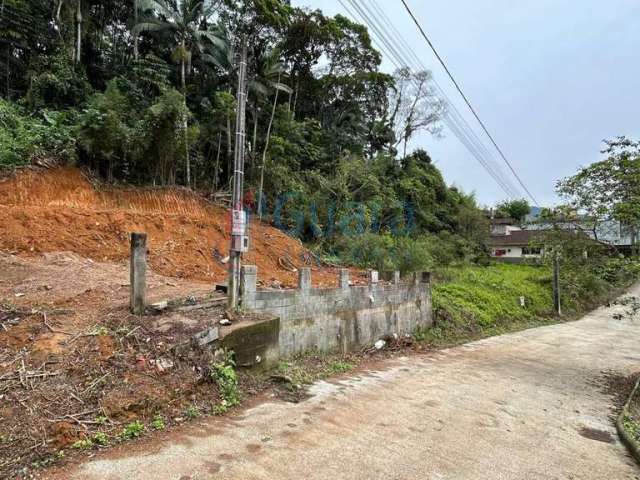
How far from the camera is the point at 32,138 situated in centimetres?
882

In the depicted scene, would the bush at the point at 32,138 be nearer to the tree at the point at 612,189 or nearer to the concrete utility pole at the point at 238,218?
the concrete utility pole at the point at 238,218

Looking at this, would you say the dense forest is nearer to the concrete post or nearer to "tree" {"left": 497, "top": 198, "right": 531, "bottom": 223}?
the concrete post

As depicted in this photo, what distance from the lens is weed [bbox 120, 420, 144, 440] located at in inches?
127

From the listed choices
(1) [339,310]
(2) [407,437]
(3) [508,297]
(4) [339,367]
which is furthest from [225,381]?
(3) [508,297]

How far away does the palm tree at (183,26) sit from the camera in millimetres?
13555

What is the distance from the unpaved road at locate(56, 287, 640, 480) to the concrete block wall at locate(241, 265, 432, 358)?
91 centimetres

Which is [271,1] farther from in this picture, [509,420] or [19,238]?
[509,420]

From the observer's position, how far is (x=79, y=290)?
17.4 ft

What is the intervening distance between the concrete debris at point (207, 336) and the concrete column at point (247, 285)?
711mm

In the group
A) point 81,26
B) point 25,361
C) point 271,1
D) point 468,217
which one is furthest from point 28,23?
point 468,217

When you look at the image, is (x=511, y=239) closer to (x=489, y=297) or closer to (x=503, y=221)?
(x=503, y=221)

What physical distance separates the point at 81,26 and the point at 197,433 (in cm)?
1589

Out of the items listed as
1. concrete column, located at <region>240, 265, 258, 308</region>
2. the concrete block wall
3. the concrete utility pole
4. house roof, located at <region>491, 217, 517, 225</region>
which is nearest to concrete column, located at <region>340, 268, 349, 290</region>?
the concrete block wall

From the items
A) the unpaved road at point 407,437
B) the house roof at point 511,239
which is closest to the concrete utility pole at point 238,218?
the unpaved road at point 407,437
